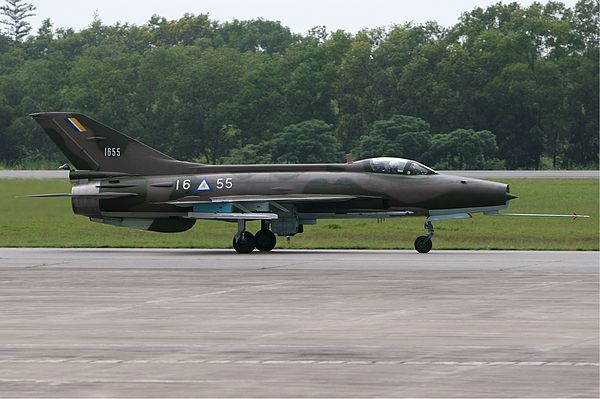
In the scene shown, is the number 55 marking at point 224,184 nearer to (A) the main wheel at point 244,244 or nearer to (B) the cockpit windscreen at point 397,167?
(A) the main wheel at point 244,244

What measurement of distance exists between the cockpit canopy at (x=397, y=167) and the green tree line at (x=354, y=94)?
60.5 m

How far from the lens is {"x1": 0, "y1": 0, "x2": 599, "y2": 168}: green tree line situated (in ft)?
339

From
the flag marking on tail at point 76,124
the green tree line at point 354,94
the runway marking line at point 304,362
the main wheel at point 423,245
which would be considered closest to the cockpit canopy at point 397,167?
the main wheel at point 423,245

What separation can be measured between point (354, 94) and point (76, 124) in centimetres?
7507

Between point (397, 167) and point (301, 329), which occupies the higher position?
point (397, 167)

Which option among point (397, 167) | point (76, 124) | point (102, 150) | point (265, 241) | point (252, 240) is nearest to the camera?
point (252, 240)

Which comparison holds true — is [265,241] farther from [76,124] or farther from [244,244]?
[76,124]

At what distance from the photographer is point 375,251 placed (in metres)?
33.2

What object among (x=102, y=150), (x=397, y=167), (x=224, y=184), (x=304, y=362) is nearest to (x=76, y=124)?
(x=102, y=150)

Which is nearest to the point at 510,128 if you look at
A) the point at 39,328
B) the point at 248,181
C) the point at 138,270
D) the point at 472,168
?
the point at 472,168

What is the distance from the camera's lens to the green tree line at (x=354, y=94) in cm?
10325

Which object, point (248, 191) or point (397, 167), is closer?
point (397, 167)

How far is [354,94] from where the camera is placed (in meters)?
109

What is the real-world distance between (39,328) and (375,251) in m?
16.8
